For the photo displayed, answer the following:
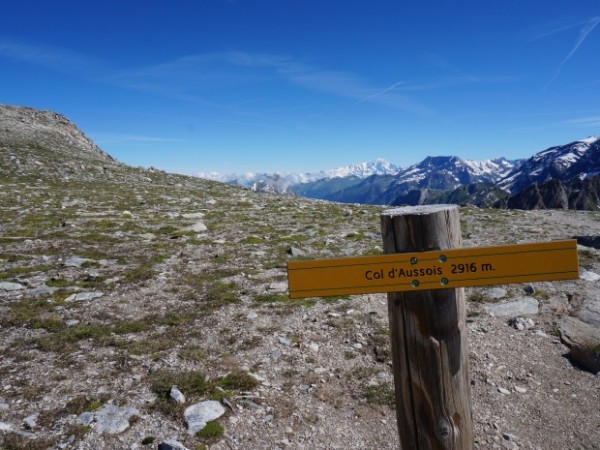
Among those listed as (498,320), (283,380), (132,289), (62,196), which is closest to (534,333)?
(498,320)

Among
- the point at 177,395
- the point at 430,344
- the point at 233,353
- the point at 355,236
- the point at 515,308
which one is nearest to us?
the point at 430,344

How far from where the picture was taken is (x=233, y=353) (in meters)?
9.94

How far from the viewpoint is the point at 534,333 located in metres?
10.9

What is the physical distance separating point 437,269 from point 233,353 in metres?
7.29

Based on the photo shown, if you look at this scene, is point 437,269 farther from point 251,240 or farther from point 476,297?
point 251,240

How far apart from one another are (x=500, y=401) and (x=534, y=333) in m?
3.33

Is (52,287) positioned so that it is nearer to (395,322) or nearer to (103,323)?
(103,323)

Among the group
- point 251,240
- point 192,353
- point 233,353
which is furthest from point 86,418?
point 251,240

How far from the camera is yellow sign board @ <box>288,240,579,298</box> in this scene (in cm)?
365

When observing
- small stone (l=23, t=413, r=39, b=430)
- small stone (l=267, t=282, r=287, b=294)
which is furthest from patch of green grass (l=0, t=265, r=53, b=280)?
small stone (l=23, t=413, r=39, b=430)

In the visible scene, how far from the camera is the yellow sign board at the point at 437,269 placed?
3.65m

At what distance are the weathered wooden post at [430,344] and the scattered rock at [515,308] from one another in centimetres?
877

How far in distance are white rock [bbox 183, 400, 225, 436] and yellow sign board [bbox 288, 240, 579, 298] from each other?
4724 mm

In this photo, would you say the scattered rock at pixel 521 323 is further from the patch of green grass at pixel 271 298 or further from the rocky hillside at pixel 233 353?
the patch of green grass at pixel 271 298
